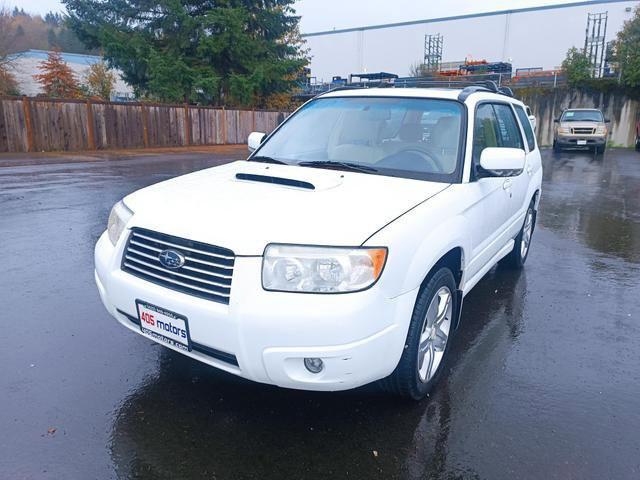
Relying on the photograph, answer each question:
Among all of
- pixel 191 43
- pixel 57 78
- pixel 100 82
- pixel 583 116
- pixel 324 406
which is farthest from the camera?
pixel 100 82

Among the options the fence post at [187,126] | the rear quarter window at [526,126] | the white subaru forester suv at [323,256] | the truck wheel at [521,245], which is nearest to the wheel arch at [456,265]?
the white subaru forester suv at [323,256]

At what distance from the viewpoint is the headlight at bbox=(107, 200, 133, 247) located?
3000 millimetres

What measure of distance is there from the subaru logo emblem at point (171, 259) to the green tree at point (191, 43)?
81.4 feet

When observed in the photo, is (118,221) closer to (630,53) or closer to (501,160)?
(501,160)

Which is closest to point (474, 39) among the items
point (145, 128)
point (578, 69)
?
point (578, 69)

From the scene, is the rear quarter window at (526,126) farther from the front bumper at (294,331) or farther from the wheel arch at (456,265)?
the front bumper at (294,331)

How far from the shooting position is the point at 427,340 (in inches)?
119

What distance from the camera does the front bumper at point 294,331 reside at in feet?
7.63

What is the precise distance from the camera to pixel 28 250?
5.84 m

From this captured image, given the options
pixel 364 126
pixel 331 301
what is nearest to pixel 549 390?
pixel 331 301

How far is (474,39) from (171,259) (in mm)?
64373

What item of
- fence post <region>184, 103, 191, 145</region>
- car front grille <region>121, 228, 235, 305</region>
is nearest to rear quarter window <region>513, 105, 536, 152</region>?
car front grille <region>121, 228, 235, 305</region>

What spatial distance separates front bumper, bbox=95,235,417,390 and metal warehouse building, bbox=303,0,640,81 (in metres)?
56.0

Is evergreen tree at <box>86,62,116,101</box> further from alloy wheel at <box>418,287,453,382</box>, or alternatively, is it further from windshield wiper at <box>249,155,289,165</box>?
alloy wheel at <box>418,287,453,382</box>
